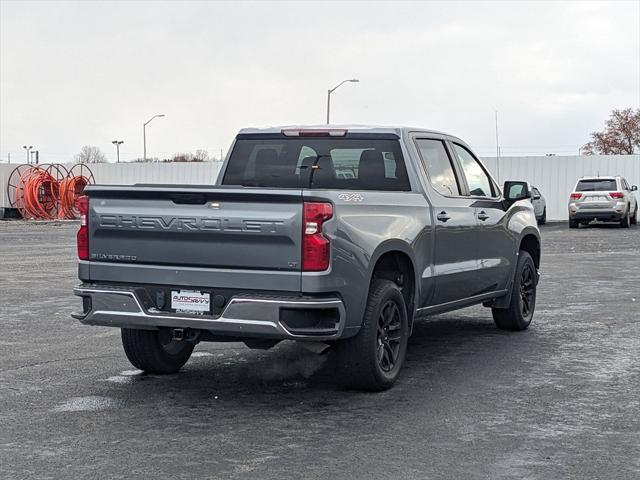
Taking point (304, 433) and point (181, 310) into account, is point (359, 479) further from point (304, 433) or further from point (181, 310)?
point (181, 310)

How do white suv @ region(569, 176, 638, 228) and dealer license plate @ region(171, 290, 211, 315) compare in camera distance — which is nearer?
dealer license plate @ region(171, 290, 211, 315)

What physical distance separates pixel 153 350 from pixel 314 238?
2.07 metres

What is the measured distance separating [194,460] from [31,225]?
3795 cm

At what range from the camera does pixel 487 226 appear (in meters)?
9.51

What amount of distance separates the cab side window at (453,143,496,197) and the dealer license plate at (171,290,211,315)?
3.50 m

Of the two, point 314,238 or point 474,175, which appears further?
point 474,175

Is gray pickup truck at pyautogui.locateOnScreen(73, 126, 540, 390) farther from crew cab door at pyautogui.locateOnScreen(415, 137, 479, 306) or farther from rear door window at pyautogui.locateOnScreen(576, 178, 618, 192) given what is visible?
rear door window at pyautogui.locateOnScreen(576, 178, 618, 192)

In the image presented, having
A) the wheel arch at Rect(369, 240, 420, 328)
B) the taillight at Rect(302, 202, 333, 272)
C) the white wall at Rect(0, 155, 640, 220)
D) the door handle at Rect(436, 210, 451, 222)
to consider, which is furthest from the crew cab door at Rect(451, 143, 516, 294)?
the white wall at Rect(0, 155, 640, 220)

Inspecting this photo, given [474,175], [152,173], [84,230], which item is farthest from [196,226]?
[152,173]

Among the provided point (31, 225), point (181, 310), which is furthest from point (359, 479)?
point (31, 225)

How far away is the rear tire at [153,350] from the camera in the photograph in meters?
7.88

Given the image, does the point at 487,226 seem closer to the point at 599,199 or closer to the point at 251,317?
the point at 251,317

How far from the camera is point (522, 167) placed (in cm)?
4469

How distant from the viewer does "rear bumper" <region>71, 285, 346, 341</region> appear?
6.55 metres
